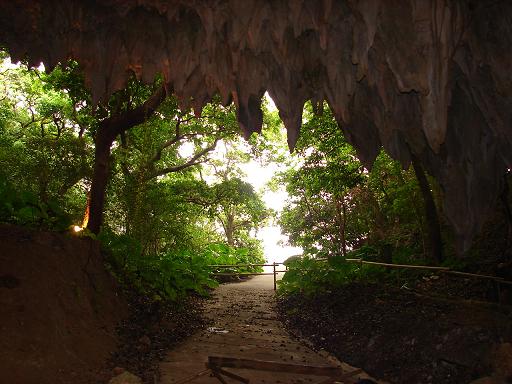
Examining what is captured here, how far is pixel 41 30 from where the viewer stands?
5.47 metres

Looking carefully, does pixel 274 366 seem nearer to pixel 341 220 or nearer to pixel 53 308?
pixel 53 308

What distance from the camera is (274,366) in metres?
3.57

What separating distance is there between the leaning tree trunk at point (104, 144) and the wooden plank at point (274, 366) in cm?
580

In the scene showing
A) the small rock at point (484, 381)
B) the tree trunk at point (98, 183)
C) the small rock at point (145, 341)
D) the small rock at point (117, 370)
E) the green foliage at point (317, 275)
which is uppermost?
the tree trunk at point (98, 183)

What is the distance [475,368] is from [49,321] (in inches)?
239

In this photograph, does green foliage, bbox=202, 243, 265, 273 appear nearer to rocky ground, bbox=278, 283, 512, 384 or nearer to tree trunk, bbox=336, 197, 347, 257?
tree trunk, bbox=336, 197, 347, 257

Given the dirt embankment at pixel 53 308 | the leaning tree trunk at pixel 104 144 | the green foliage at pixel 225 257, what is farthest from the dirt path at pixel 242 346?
the green foliage at pixel 225 257

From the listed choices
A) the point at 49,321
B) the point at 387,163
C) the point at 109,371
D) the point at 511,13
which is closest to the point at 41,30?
the point at 49,321

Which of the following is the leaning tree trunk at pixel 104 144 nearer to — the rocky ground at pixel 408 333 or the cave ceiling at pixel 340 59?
the cave ceiling at pixel 340 59

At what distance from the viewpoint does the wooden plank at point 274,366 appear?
11.8 feet

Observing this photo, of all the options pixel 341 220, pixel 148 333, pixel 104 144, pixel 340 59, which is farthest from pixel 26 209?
pixel 341 220

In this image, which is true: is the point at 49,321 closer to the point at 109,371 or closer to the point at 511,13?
the point at 109,371

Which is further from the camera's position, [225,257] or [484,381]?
[225,257]

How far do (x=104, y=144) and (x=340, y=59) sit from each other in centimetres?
608
